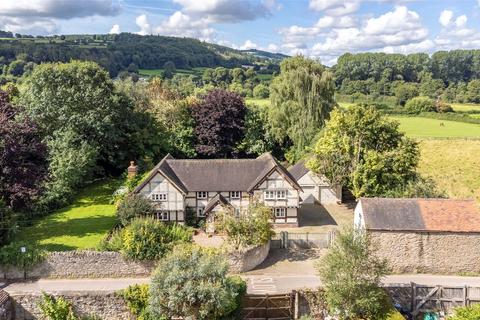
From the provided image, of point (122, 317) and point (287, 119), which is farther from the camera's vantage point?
point (287, 119)

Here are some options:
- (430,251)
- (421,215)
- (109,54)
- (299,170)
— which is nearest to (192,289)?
(430,251)

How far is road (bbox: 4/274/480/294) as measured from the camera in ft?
83.4

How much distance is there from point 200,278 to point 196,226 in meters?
16.0

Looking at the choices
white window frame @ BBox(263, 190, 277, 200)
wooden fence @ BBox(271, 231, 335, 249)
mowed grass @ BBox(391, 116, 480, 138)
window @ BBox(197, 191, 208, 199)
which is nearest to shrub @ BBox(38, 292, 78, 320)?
wooden fence @ BBox(271, 231, 335, 249)

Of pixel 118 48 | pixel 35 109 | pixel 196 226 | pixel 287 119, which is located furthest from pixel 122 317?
pixel 118 48

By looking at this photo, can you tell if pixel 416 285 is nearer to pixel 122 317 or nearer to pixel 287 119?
pixel 122 317

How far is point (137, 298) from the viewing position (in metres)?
23.1

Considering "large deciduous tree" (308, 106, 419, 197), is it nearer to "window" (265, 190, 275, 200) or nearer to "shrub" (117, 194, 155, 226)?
"window" (265, 190, 275, 200)

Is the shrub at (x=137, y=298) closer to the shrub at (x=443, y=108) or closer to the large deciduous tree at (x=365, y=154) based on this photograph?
the large deciduous tree at (x=365, y=154)

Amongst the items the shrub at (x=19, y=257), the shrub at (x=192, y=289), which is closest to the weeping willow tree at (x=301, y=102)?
the shrub at (x=192, y=289)

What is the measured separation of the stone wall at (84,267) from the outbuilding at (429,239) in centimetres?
1445

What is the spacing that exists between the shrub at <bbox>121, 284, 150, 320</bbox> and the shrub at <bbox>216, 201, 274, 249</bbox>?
296 inches

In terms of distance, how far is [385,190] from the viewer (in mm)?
36688

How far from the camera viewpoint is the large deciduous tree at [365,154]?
36719mm
